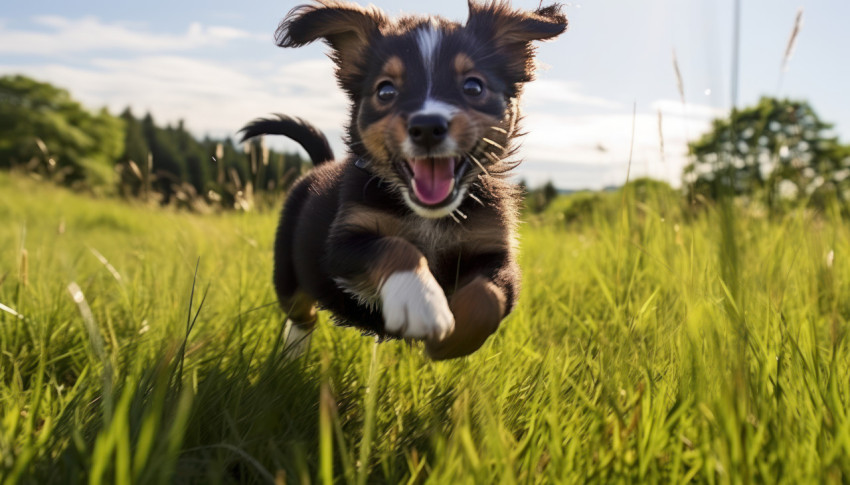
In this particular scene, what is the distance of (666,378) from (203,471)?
4.87ft

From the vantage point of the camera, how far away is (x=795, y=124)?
18.1 feet

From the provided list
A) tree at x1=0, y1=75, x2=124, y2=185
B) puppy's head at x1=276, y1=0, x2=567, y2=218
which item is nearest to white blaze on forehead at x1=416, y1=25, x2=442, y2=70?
puppy's head at x1=276, y1=0, x2=567, y2=218

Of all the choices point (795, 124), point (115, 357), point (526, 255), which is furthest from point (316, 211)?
point (795, 124)

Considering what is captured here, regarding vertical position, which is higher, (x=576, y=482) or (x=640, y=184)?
(x=640, y=184)

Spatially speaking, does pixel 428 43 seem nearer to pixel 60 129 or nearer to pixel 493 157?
pixel 493 157

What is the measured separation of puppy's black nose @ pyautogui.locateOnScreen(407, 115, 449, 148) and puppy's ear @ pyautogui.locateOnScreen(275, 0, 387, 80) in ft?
2.76

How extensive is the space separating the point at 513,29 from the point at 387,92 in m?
0.73

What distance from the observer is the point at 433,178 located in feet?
8.23

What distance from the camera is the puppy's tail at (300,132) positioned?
355cm

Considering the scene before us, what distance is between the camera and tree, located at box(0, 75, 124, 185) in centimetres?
5159

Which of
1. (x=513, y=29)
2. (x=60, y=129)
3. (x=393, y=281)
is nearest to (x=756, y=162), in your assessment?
(x=513, y=29)

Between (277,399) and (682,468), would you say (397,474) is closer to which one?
(277,399)

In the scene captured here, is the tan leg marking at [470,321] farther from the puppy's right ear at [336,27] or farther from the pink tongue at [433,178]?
the puppy's right ear at [336,27]

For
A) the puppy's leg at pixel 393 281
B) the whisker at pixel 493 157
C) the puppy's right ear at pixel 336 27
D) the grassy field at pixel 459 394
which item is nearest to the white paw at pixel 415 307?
the puppy's leg at pixel 393 281
